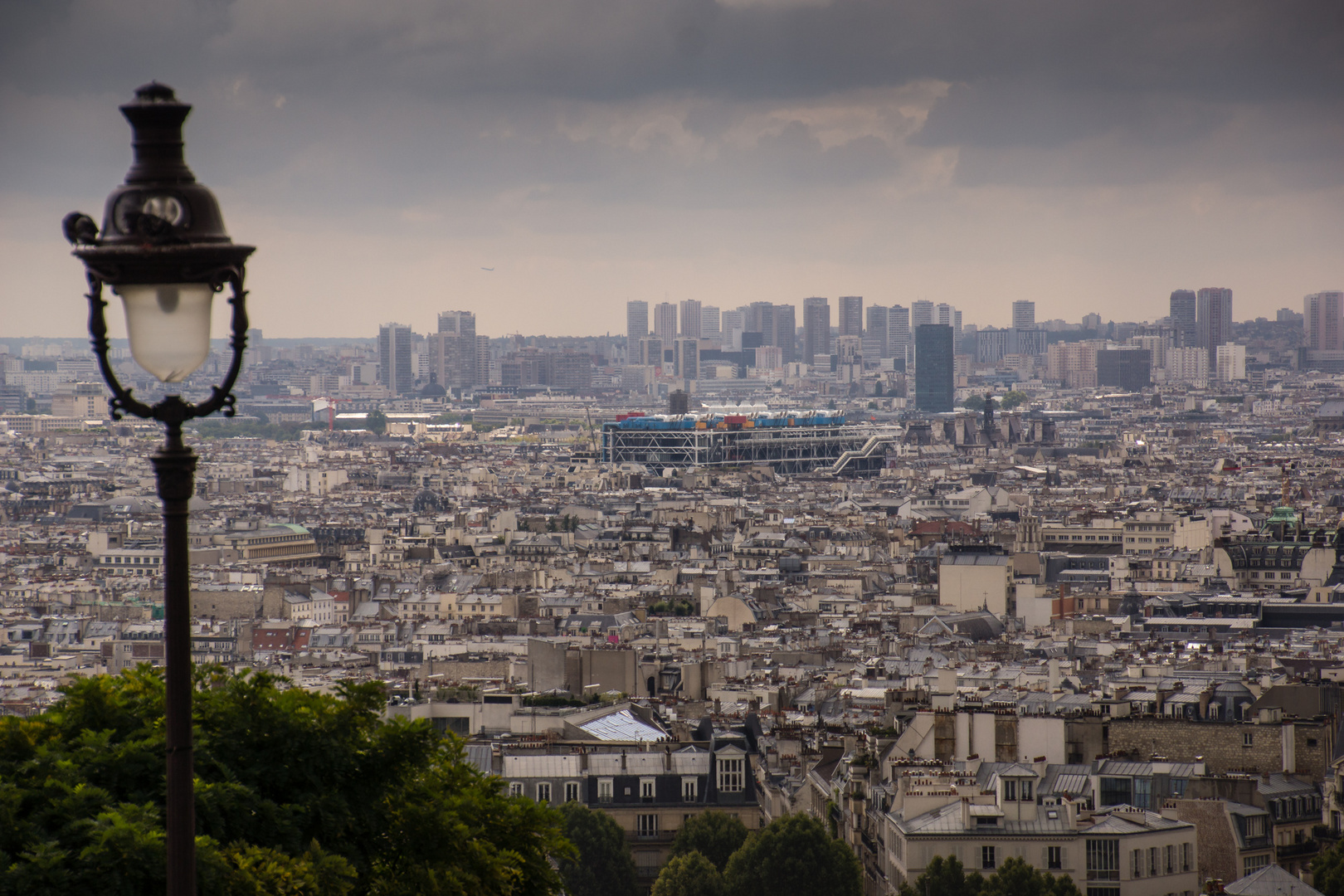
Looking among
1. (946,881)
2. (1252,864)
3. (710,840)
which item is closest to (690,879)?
(710,840)

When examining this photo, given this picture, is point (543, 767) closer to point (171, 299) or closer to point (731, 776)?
point (731, 776)

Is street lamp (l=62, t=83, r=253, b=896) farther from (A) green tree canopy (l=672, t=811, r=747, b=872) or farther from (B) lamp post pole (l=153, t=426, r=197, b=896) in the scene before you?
(A) green tree canopy (l=672, t=811, r=747, b=872)

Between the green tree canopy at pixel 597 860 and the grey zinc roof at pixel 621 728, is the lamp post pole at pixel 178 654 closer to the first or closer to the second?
the green tree canopy at pixel 597 860

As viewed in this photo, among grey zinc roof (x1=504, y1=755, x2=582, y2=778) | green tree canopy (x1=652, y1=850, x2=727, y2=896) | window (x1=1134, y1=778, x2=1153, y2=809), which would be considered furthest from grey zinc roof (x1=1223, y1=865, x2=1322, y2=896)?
grey zinc roof (x1=504, y1=755, x2=582, y2=778)

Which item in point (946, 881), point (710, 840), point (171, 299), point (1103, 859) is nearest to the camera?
point (171, 299)

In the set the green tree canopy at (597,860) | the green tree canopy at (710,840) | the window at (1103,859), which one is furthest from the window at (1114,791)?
the green tree canopy at (597,860)

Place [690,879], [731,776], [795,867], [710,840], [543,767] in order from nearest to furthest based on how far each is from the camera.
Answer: [795,867]
[690,879]
[710,840]
[543,767]
[731,776]
